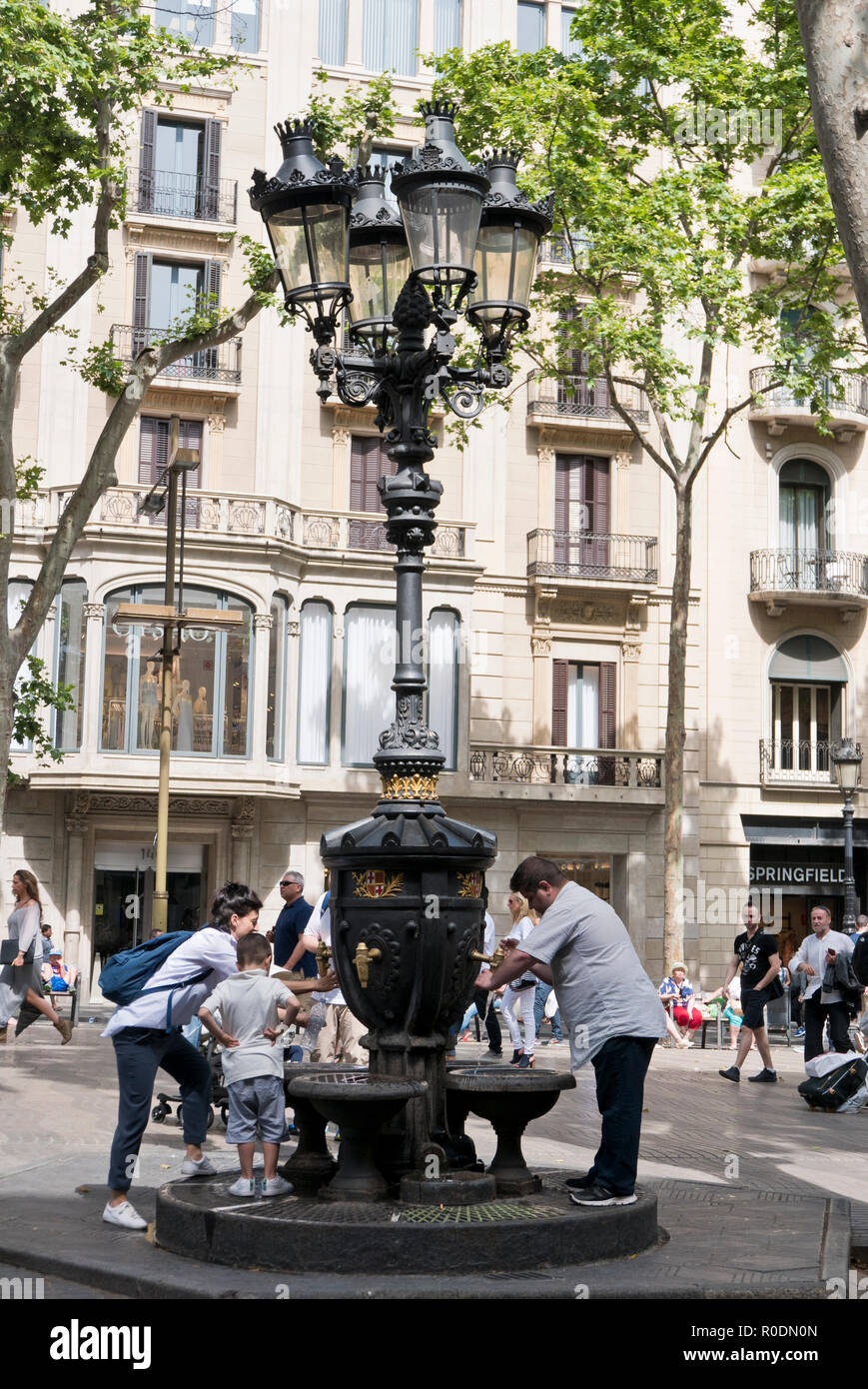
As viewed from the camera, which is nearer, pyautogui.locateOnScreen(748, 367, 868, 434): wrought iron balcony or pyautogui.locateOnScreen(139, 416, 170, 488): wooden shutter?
pyautogui.locateOnScreen(139, 416, 170, 488): wooden shutter

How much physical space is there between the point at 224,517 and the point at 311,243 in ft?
65.3

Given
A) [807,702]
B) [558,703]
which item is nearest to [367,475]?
[558,703]

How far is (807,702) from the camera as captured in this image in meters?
33.4

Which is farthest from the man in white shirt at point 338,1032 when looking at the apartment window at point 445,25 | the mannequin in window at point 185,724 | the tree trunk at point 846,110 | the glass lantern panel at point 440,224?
the apartment window at point 445,25

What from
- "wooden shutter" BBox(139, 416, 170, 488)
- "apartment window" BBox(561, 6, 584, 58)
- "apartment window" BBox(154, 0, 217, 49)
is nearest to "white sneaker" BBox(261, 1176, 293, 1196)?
"wooden shutter" BBox(139, 416, 170, 488)

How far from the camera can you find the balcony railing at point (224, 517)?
28172 mm

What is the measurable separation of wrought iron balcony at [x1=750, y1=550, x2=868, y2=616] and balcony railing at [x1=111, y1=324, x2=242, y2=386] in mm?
11396

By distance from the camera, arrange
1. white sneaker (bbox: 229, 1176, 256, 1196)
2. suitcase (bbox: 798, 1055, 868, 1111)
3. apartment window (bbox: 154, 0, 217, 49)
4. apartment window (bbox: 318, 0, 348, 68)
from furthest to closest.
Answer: apartment window (bbox: 318, 0, 348, 68) → apartment window (bbox: 154, 0, 217, 49) → suitcase (bbox: 798, 1055, 868, 1111) → white sneaker (bbox: 229, 1176, 256, 1196)

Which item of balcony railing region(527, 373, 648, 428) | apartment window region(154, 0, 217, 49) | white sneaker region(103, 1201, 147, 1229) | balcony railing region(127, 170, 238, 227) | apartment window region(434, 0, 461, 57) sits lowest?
white sneaker region(103, 1201, 147, 1229)

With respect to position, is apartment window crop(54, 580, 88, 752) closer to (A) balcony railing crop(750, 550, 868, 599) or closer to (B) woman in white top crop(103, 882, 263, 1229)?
(A) balcony railing crop(750, 550, 868, 599)

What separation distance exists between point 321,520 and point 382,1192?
77.0ft

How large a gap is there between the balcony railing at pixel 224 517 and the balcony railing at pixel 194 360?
222 centimetres

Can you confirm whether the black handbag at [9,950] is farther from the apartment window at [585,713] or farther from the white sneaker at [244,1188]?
the apartment window at [585,713]

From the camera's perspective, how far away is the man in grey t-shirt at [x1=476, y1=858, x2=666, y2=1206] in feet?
24.1
